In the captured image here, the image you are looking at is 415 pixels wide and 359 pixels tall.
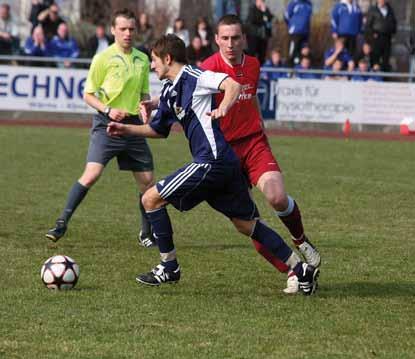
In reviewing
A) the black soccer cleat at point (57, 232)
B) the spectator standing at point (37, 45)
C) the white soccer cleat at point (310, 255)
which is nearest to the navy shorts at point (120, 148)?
the black soccer cleat at point (57, 232)

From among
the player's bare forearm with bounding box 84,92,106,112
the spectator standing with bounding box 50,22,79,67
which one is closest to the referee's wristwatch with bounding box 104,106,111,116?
the player's bare forearm with bounding box 84,92,106,112

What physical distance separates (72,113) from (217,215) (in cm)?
1094

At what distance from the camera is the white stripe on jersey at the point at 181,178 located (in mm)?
7566

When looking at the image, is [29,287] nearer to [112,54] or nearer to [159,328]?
[159,328]

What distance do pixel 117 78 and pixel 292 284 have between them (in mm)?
3154

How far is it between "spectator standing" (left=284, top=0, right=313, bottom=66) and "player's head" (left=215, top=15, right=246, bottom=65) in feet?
55.0

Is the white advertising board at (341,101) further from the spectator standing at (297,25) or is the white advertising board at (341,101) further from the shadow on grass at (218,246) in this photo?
the shadow on grass at (218,246)

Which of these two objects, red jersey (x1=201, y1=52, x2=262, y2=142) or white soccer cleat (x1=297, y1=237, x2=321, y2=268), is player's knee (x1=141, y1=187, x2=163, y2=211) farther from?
white soccer cleat (x1=297, y1=237, x2=321, y2=268)

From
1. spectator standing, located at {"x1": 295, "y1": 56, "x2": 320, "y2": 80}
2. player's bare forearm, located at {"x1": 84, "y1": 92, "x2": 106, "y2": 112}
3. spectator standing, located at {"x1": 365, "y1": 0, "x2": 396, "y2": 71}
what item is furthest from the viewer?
spectator standing, located at {"x1": 365, "y1": 0, "x2": 396, "y2": 71}

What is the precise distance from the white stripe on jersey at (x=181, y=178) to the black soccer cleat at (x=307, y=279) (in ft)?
3.27

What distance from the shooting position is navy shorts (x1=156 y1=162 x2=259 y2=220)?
7.56 metres

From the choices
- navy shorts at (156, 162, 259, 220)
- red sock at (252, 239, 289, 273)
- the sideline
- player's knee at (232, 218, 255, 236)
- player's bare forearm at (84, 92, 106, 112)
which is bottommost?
the sideline

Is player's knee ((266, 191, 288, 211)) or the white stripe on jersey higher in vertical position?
the white stripe on jersey

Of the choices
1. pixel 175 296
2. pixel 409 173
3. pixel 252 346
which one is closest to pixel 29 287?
pixel 175 296
